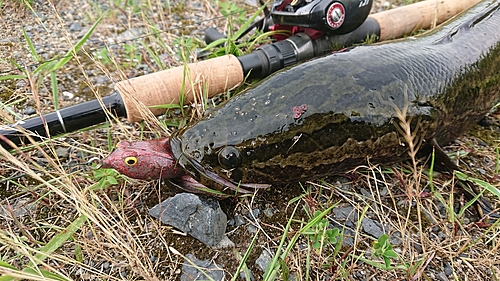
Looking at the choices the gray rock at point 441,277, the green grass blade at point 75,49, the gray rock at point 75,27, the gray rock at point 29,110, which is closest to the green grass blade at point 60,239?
the green grass blade at point 75,49

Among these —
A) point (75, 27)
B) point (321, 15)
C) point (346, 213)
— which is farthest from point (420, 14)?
point (75, 27)

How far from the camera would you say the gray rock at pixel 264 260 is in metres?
1.97

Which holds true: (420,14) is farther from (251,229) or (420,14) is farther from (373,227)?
(251,229)

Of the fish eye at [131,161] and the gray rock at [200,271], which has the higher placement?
the fish eye at [131,161]

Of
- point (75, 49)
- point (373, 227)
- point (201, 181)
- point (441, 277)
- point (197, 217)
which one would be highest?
point (75, 49)

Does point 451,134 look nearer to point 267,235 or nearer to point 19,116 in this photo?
point 267,235

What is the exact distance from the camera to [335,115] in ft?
6.88

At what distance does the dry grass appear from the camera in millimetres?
1893

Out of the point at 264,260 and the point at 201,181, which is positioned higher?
the point at 201,181

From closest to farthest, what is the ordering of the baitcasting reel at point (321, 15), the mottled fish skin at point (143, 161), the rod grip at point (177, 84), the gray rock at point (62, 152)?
the mottled fish skin at point (143, 161) < the rod grip at point (177, 84) < the gray rock at point (62, 152) < the baitcasting reel at point (321, 15)

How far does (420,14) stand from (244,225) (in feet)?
8.01

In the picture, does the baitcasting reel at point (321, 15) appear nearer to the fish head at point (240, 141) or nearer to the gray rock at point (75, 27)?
the fish head at point (240, 141)

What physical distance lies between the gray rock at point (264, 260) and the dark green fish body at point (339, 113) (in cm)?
36

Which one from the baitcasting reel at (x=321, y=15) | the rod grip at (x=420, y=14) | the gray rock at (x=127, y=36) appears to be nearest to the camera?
the baitcasting reel at (x=321, y=15)
